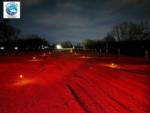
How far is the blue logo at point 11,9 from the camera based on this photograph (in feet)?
97.8

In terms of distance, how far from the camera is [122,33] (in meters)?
98.9

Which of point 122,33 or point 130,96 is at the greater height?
Answer: point 122,33

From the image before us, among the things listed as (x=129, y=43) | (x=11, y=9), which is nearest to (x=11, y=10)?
(x=11, y=9)

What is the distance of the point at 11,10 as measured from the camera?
30.7 metres

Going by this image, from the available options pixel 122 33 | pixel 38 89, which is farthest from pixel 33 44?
pixel 38 89

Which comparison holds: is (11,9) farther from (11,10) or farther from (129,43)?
(129,43)

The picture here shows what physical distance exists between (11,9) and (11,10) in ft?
0.40

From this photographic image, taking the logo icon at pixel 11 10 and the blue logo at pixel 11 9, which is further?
the blue logo at pixel 11 9

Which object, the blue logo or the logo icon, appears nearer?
the logo icon

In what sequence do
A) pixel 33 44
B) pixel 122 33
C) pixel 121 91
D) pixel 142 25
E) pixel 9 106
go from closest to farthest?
pixel 9 106 → pixel 121 91 → pixel 142 25 → pixel 122 33 → pixel 33 44

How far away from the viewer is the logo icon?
95.5 feet

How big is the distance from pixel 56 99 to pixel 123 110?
2.69 meters

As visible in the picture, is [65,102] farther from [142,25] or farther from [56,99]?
[142,25]

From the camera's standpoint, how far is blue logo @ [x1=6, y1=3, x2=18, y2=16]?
97.8ft
